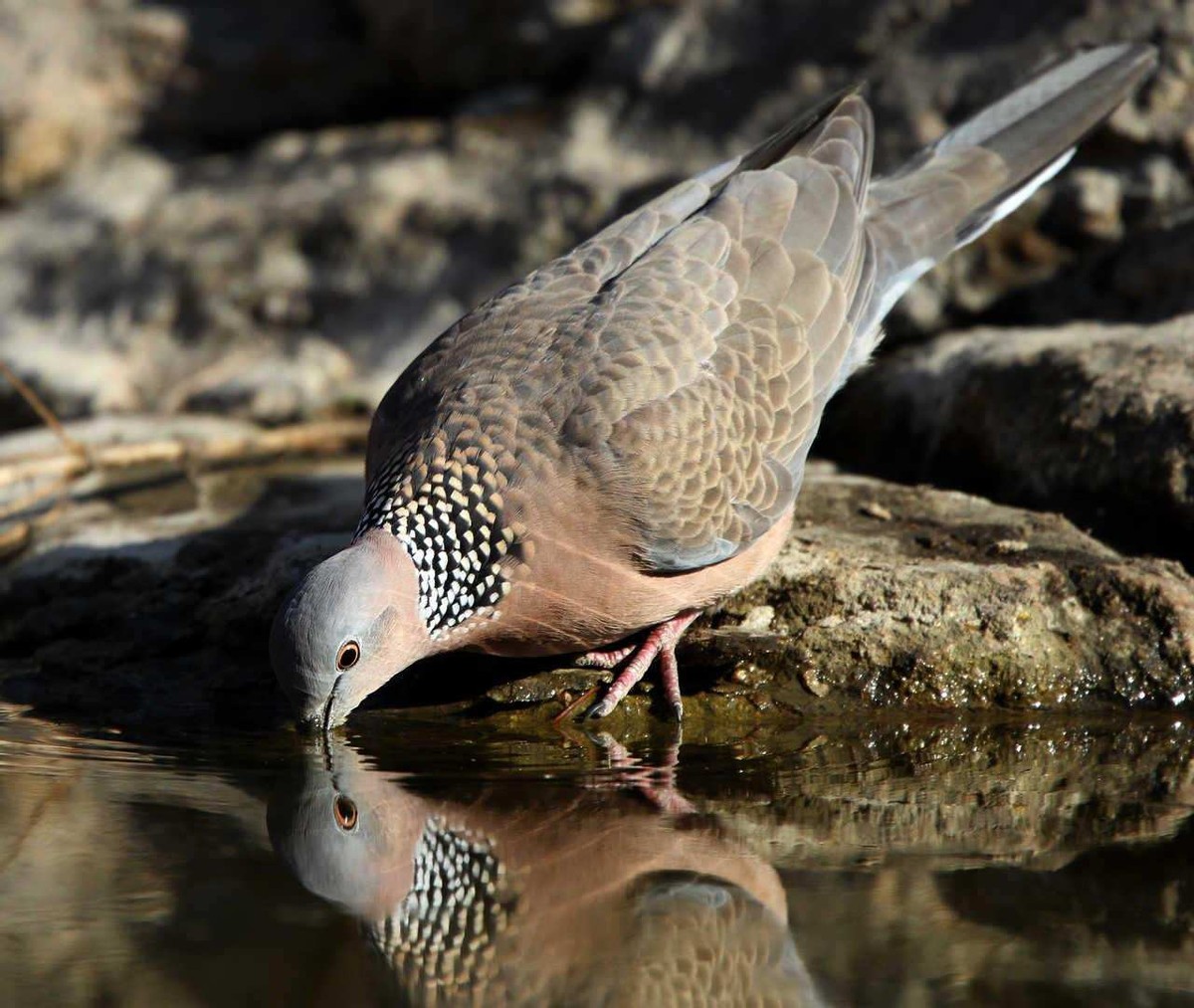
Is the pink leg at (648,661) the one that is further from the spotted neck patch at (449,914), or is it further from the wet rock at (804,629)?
the spotted neck patch at (449,914)

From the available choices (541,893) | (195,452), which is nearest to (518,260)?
(195,452)

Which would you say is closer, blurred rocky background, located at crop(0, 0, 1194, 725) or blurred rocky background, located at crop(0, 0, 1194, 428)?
blurred rocky background, located at crop(0, 0, 1194, 725)

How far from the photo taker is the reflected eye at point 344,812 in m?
3.58

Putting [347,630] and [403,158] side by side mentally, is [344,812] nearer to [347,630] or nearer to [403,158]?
[347,630]

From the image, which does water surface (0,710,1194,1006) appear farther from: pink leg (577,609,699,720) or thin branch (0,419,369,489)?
thin branch (0,419,369,489)

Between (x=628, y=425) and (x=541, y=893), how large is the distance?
1.77 metres

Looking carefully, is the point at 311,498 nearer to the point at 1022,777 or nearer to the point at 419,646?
the point at 419,646

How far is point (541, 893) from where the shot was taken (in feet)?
10.3

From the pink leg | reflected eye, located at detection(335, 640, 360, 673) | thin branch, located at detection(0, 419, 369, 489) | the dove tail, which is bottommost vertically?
the pink leg

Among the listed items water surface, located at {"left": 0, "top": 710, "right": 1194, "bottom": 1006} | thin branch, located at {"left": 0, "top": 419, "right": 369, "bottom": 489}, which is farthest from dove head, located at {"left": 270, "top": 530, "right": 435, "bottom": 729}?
thin branch, located at {"left": 0, "top": 419, "right": 369, "bottom": 489}

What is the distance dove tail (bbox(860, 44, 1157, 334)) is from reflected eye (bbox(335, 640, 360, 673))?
2556 millimetres

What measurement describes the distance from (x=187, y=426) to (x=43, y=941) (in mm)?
4926

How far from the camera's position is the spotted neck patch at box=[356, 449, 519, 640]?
4.26 metres

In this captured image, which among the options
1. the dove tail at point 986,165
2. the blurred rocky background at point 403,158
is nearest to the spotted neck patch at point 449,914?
the dove tail at point 986,165
